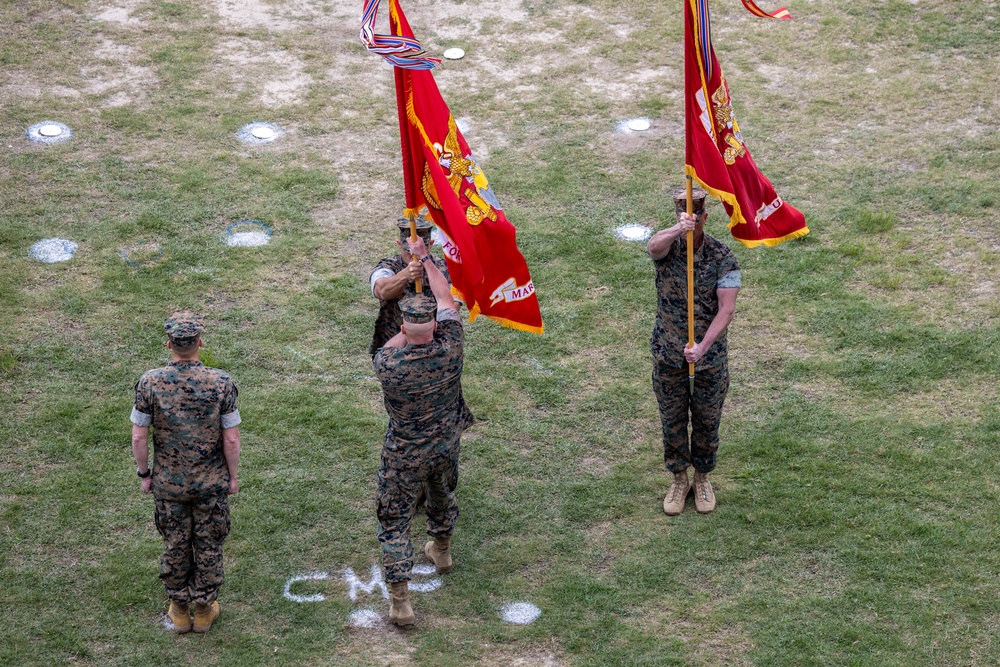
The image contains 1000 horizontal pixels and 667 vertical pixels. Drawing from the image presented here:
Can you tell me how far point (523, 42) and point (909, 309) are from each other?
6435 millimetres

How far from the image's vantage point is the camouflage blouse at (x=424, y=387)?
6234 mm

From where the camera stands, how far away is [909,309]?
9.20 meters

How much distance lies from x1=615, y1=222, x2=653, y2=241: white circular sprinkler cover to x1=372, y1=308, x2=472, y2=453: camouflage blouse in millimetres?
4118

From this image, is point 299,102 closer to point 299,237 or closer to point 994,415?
point 299,237

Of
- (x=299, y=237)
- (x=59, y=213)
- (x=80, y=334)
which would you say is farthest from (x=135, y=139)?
(x=80, y=334)

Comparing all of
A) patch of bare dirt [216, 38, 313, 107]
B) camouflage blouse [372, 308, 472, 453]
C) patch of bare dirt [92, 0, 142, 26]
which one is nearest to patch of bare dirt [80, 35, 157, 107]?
patch of bare dirt [92, 0, 142, 26]

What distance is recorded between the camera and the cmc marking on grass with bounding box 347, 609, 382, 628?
6555 millimetres

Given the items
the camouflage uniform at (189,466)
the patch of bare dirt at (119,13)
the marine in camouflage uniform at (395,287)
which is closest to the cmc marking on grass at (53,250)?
the marine in camouflage uniform at (395,287)

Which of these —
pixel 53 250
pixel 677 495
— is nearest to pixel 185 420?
pixel 677 495

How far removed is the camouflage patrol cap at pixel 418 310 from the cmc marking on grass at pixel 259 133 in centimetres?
623

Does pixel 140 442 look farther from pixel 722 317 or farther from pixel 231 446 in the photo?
pixel 722 317

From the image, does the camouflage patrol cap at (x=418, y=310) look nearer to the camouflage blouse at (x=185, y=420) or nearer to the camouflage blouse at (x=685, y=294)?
the camouflage blouse at (x=185, y=420)

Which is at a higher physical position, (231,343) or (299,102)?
(299,102)

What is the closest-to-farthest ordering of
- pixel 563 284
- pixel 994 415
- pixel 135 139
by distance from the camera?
pixel 994 415 → pixel 563 284 → pixel 135 139
